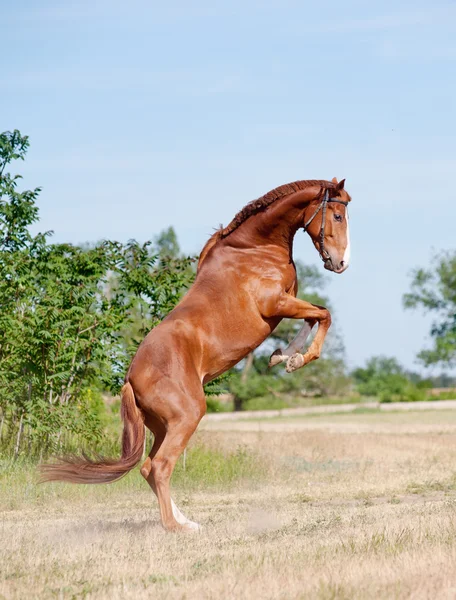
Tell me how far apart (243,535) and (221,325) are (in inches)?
77.1

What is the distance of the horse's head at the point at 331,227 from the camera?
28.6 ft

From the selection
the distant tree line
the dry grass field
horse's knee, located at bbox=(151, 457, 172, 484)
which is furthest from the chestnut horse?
the distant tree line

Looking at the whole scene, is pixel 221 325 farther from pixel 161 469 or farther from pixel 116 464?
pixel 116 464

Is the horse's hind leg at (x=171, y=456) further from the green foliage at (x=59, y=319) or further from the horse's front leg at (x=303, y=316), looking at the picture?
the green foliage at (x=59, y=319)

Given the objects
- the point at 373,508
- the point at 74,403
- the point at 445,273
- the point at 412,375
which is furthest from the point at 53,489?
the point at 412,375

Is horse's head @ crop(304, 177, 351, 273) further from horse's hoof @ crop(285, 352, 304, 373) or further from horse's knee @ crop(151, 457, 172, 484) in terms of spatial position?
horse's knee @ crop(151, 457, 172, 484)

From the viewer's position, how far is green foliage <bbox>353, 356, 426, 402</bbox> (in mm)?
57250

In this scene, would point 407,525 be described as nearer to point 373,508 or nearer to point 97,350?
point 373,508

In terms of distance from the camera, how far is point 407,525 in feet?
27.5

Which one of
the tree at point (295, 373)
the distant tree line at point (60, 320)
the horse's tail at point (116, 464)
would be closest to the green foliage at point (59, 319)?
the distant tree line at point (60, 320)

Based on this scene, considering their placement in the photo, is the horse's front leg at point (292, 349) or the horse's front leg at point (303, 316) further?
the horse's front leg at point (292, 349)

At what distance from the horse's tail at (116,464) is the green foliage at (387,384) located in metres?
49.6

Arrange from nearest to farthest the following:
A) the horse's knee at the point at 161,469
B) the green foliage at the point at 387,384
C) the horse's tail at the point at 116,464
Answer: the horse's knee at the point at 161,469
the horse's tail at the point at 116,464
the green foliage at the point at 387,384

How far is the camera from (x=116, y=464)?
A: 8711mm
